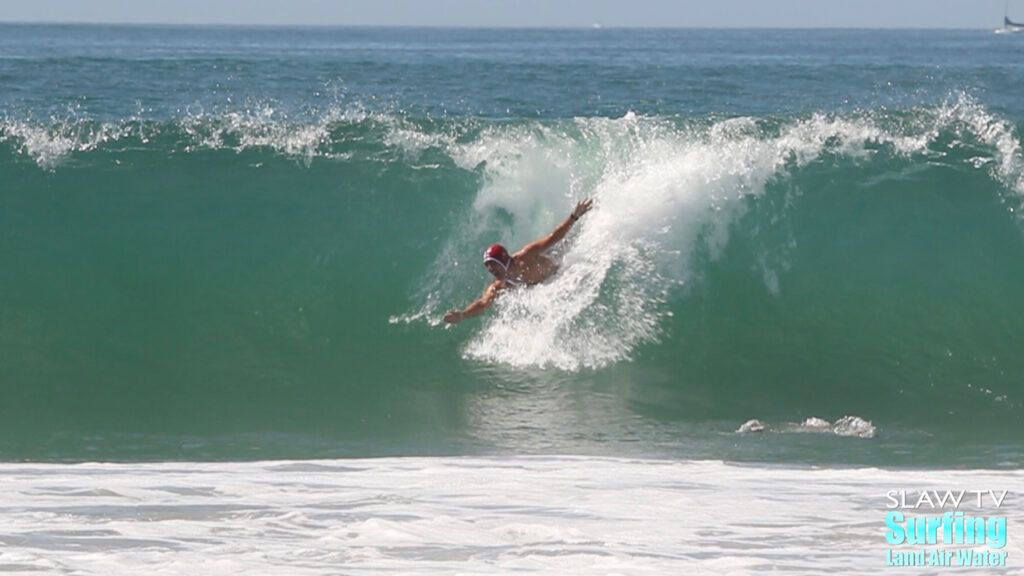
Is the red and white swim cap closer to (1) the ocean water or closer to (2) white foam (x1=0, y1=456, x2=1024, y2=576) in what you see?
(1) the ocean water

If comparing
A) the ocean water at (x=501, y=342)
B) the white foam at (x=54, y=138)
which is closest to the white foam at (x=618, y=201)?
the ocean water at (x=501, y=342)

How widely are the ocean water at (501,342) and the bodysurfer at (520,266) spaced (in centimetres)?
15

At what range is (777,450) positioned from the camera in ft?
27.2

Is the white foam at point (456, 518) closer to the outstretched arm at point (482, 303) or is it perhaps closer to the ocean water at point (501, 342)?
the ocean water at point (501, 342)

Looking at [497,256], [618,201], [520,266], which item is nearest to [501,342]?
[520,266]

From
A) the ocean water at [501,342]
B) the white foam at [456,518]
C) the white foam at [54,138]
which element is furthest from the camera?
the white foam at [54,138]

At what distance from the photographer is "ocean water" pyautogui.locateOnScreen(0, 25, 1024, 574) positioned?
604cm

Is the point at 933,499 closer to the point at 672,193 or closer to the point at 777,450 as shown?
the point at 777,450

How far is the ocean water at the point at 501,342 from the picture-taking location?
604cm

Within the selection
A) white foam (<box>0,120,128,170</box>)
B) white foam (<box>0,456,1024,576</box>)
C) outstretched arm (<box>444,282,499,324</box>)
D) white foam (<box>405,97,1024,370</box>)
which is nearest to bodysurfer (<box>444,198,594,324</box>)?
outstretched arm (<box>444,282,499,324</box>)

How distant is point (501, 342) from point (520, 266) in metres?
0.59

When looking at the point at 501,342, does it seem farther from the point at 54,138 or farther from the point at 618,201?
the point at 54,138

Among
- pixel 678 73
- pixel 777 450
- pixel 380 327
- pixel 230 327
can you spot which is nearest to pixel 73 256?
pixel 230 327

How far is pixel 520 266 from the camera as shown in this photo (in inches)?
410
